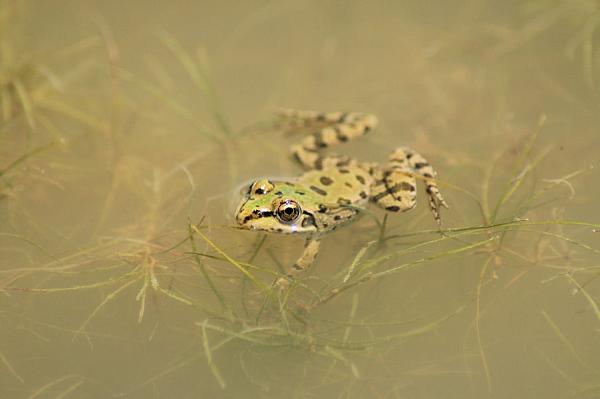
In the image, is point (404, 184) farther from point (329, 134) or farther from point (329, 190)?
point (329, 134)

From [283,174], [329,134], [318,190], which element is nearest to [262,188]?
[318,190]

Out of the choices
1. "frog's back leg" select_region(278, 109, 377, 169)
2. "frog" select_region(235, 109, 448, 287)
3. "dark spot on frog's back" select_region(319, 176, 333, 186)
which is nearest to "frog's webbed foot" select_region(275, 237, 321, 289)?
"frog" select_region(235, 109, 448, 287)

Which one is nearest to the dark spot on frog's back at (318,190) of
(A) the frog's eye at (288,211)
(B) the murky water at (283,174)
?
(A) the frog's eye at (288,211)

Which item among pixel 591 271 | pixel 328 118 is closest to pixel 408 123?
pixel 328 118

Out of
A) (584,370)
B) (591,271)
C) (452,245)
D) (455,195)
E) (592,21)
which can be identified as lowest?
(584,370)

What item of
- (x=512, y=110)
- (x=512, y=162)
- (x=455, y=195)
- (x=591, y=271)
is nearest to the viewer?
(x=591, y=271)

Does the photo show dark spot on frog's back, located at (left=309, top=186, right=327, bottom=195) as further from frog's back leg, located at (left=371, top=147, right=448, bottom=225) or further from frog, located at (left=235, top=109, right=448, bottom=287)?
frog's back leg, located at (left=371, top=147, right=448, bottom=225)

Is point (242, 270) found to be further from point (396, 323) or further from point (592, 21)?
point (592, 21)

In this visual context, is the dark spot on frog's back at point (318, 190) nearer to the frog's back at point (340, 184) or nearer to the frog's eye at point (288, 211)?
the frog's back at point (340, 184)
